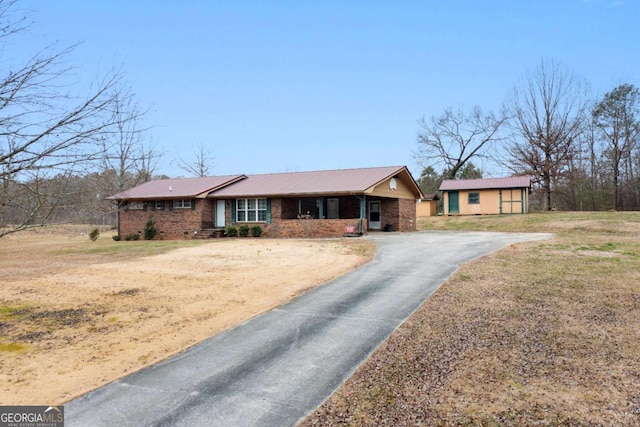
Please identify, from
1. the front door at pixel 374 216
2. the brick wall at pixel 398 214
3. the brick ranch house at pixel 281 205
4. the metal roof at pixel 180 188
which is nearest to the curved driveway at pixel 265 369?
the brick ranch house at pixel 281 205

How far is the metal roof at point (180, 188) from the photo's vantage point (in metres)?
26.0

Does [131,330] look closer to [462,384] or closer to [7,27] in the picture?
[7,27]

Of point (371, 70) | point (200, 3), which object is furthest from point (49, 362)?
point (371, 70)

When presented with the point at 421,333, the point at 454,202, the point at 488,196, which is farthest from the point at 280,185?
the point at 421,333

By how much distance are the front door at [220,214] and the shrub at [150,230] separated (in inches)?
168

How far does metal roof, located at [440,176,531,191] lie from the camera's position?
3287cm

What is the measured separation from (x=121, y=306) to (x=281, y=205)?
52.0 feet

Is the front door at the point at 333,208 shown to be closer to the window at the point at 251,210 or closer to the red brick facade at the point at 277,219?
the red brick facade at the point at 277,219

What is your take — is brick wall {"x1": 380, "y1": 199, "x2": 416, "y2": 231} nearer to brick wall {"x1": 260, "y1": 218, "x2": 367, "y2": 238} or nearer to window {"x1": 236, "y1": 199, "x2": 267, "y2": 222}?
brick wall {"x1": 260, "y1": 218, "x2": 367, "y2": 238}

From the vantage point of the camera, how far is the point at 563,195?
42188mm

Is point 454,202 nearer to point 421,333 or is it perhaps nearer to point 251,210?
point 251,210

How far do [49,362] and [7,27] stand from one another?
4.29m

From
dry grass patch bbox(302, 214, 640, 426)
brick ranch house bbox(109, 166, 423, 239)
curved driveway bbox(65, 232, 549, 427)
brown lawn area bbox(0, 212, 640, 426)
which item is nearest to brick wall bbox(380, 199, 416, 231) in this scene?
brick ranch house bbox(109, 166, 423, 239)

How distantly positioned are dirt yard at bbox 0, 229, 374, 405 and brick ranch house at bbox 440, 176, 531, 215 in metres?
21.2
